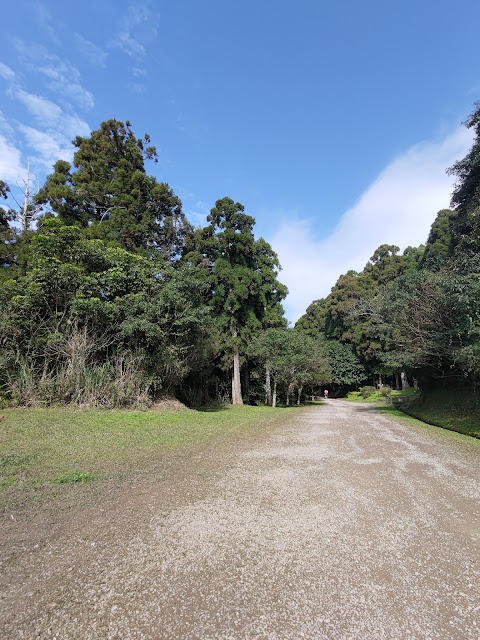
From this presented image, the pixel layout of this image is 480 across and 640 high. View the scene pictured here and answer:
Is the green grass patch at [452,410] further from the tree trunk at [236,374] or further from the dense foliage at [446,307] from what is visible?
the tree trunk at [236,374]

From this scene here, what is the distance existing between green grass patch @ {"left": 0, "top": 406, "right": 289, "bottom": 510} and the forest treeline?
67.1 inches

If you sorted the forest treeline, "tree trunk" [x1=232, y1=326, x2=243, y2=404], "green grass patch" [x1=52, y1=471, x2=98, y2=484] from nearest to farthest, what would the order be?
"green grass patch" [x1=52, y1=471, x2=98, y2=484], the forest treeline, "tree trunk" [x1=232, y1=326, x2=243, y2=404]

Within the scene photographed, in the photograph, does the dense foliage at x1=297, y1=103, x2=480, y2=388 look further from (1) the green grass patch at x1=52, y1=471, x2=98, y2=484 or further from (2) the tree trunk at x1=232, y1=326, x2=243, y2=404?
(1) the green grass patch at x1=52, y1=471, x2=98, y2=484

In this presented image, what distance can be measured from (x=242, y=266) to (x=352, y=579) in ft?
61.1

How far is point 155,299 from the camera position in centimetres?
1138

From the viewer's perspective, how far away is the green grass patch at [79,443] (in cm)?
379

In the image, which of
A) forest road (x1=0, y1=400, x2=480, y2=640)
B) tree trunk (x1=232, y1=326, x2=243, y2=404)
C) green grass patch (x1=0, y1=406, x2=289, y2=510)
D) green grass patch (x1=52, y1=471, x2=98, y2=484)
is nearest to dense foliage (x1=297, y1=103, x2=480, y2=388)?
forest road (x1=0, y1=400, x2=480, y2=640)

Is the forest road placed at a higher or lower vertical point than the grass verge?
lower

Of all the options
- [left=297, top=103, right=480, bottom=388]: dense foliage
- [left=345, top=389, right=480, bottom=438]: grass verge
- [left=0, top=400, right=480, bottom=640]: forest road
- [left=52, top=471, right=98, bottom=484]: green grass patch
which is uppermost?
[left=297, top=103, right=480, bottom=388]: dense foliage

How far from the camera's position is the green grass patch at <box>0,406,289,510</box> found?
149 inches

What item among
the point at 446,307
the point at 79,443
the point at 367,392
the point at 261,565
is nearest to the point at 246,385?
the point at 367,392

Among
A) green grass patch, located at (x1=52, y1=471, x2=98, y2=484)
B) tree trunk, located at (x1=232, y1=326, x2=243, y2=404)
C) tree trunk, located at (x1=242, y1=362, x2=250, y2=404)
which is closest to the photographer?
green grass patch, located at (x1=52, y1=471, x2=98, y2=484)

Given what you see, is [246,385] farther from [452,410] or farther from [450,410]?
[452,410]

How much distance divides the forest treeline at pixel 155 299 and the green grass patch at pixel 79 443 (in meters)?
1.70
